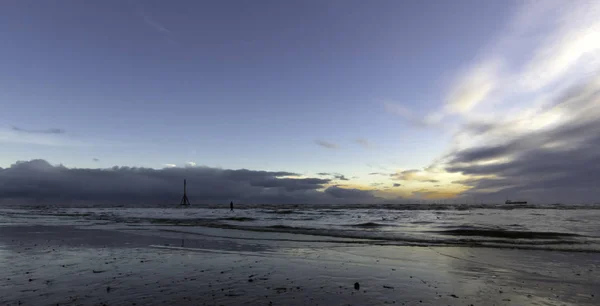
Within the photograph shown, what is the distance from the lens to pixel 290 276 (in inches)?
→ 418

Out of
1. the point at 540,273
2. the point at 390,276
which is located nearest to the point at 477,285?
the point at 390,276

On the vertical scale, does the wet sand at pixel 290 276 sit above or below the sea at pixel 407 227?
above

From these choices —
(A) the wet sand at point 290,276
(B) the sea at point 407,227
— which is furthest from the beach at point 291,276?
(B) the sea at point 407,227

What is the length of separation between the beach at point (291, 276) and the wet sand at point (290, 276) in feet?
0.09

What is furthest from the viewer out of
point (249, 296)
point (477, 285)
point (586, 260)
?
point (586, 260)

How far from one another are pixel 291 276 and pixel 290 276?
37 millimetres

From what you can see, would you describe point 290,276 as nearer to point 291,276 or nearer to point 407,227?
point 291,276

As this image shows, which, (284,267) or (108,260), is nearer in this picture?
(284,267)

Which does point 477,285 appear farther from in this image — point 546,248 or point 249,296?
point 546,248

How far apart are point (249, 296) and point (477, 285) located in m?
6.89

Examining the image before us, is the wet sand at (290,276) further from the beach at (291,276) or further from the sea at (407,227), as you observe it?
the sea at (407,227)

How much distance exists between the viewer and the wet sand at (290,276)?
26.9ft

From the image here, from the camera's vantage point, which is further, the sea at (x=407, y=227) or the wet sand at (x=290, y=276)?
the sea at (x=407, y=227)

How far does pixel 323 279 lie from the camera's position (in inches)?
404
